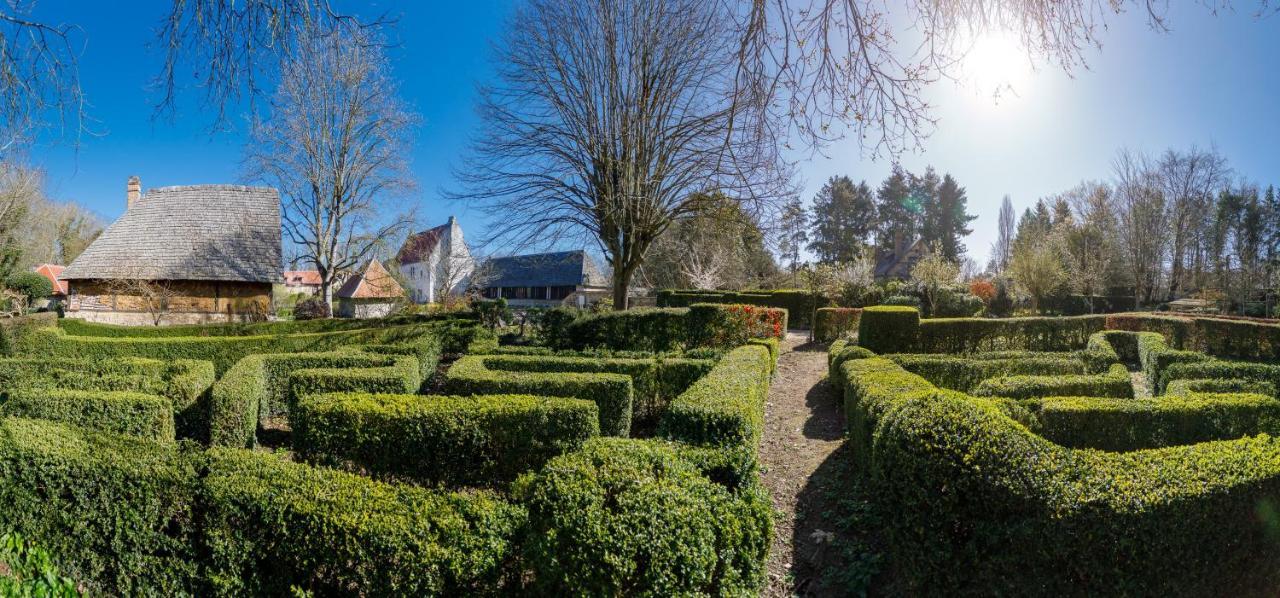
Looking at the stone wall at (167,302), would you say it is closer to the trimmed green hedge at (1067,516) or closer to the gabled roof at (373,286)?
the gabled roof at (373,286)

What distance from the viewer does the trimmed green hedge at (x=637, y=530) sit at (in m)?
2.57

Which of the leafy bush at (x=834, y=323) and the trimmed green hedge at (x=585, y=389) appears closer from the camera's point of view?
the trimmed green hedge at (x=585, y=389)

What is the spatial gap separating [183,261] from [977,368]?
25874mm

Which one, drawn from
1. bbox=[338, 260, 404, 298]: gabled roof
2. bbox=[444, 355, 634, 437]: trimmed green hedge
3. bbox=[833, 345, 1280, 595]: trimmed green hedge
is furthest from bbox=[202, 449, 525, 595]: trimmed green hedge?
bbox=[338, 260, 404, 298]: gabled roof

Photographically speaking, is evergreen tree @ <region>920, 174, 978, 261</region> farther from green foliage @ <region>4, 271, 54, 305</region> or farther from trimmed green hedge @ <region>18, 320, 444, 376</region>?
green foliage @ <region>4, 271, 54, 305</region>

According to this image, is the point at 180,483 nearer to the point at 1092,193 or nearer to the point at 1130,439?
the point at 1130,439

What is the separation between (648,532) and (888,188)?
5327cm

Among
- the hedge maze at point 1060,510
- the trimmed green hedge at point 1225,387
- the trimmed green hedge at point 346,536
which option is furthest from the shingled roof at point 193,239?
the trimmed green hedge at point 1225,387

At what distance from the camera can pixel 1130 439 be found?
602cm

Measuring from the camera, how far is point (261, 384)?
8.05m

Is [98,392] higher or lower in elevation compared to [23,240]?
lower

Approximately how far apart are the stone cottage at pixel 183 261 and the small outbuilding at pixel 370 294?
10.7 meters

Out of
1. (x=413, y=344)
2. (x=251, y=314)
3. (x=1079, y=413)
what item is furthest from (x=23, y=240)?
(x=1079, y=413)

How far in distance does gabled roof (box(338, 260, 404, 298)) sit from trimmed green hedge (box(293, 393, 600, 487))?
27.9 metres
